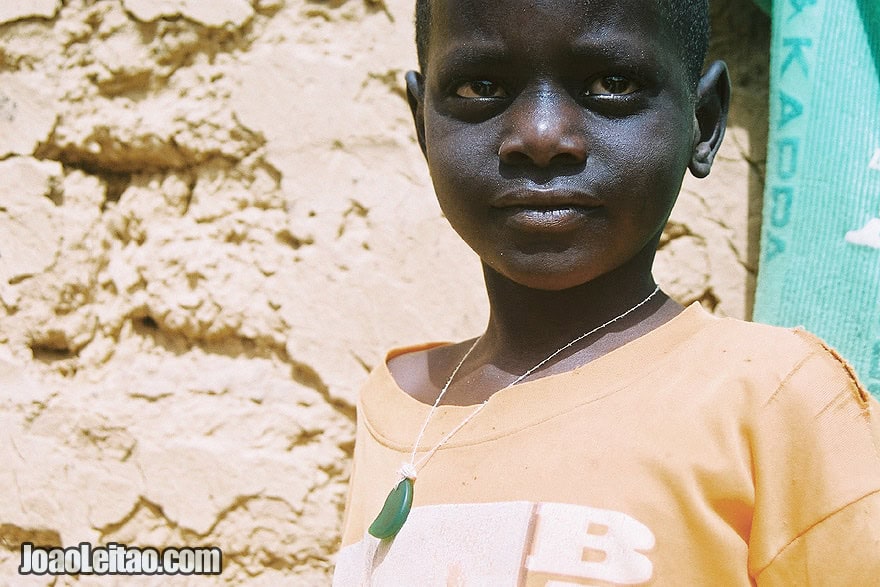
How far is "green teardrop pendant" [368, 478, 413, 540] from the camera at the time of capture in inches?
31.6

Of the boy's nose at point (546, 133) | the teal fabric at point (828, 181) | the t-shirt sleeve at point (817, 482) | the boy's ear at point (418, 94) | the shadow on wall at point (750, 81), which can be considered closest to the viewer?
the t-shirt sleeve at point (817, 482)

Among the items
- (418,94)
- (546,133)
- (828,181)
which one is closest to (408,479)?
(546,133)

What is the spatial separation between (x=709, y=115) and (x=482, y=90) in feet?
0.83

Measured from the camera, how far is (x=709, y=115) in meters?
0.91

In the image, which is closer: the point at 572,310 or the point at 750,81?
the point at 572,310

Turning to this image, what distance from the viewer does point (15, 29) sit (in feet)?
4.96

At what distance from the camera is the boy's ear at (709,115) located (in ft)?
2.92

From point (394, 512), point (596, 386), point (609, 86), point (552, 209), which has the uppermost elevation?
point (609, 86)

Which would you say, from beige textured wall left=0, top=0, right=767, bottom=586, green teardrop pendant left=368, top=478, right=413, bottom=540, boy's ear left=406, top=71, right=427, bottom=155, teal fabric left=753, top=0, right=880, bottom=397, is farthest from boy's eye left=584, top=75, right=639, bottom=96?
beige textured wall left=0, top=0, right=767, bottom=586

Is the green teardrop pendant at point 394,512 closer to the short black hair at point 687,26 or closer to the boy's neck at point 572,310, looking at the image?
the boy's neck at point 572,310

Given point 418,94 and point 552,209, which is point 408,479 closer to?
point 552,209

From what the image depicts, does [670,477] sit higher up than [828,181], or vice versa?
[828,181]

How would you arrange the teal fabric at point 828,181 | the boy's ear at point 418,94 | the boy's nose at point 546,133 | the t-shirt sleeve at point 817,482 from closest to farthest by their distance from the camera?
the t-shirt sleeve at point 817,482 < the boy's nose at point 546,133 < the boy's ear at point 418,94 < the teal fabric at point 828,181

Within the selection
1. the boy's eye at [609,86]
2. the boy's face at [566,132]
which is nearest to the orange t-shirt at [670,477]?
the boy's face at [566,132]
